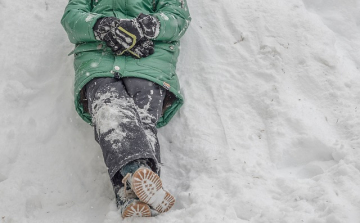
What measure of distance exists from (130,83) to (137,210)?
0.90 meters

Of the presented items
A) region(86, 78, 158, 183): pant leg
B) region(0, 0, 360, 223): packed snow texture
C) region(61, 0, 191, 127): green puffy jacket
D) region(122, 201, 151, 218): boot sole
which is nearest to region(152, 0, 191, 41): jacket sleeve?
region(61, 0, 191, 127): green puffy jacket

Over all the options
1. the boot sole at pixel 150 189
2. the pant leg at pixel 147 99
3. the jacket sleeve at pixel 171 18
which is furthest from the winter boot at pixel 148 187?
the jacket sleeve at pixel 171 18

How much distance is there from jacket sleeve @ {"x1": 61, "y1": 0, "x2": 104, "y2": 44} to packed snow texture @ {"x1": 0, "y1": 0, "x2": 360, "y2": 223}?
43cm

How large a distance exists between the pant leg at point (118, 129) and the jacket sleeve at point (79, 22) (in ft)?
1.59

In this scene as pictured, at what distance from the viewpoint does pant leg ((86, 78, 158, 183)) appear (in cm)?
222

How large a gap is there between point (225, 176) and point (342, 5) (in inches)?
84.5

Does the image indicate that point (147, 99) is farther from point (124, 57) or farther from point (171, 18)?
point (171, 18)

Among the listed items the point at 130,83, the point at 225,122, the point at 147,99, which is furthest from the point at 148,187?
the point at 225,122

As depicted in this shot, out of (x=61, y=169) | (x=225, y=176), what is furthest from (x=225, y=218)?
(x=61, y=169)

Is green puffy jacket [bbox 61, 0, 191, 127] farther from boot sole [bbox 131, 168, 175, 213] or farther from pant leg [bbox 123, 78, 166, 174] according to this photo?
boot sole [bbox 131, 168, 175, 213]

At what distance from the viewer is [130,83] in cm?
263

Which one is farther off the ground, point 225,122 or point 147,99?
point 147,99

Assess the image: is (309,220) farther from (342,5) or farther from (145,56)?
(342,5)

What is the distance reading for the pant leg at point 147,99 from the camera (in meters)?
2.50
